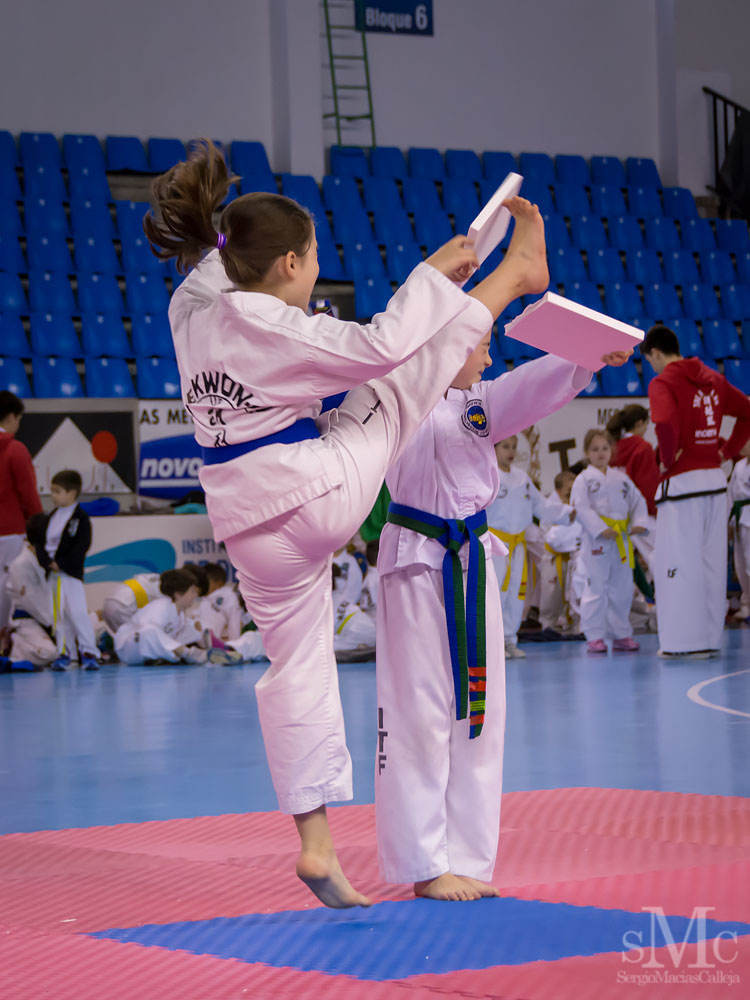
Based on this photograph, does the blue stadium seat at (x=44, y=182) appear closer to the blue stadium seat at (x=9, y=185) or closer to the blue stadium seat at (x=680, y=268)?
the blue stadium seat at (x=9, y=185)

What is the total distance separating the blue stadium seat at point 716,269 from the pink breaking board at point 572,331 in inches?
478

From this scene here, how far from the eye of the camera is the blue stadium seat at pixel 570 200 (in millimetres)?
13734

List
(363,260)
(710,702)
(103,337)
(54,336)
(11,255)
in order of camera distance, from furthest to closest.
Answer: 1. (363,260)
2. (11,255)
3. (103,337)
4. (54,336)
5. (710,702)

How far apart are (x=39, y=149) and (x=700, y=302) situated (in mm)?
7286

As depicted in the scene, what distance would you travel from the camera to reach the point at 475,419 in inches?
97.8

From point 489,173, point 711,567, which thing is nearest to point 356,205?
point 489,173

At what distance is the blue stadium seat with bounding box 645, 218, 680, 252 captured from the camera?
1393 cm

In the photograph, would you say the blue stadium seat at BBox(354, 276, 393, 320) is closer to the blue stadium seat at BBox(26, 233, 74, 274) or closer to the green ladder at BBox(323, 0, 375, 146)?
the green ladder at BBox(323, 0, 375, 146)

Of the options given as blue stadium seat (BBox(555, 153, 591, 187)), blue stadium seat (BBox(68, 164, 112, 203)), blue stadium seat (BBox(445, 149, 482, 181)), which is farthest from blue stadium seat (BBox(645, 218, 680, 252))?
blue stadium seat (BBox(68, 164, 112, 203))

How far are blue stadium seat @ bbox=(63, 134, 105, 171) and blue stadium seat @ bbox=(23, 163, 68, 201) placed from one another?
232 mm

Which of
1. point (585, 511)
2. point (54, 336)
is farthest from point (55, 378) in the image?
point (585, 511)

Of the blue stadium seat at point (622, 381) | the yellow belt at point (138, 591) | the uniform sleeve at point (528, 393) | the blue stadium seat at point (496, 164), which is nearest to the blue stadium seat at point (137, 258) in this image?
the yellow belt at point (138, 591)

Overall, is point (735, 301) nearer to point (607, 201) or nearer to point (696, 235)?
point (696, 235)

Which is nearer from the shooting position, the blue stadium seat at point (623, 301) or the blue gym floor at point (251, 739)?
the blue gym floor at point (251, 739)
